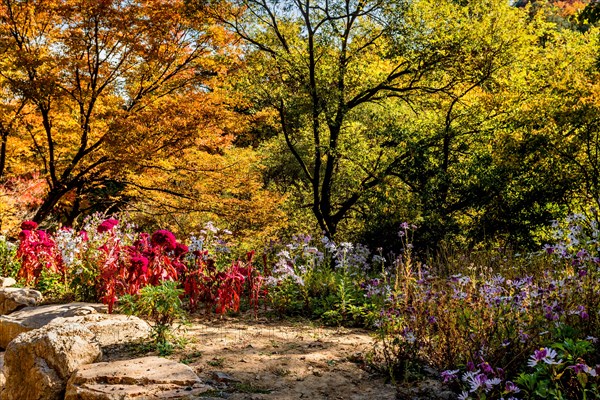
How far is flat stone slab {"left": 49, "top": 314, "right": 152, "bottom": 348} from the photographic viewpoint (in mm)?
4230

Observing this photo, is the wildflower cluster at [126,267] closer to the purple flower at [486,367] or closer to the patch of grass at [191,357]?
the patch of grass at [191,357]

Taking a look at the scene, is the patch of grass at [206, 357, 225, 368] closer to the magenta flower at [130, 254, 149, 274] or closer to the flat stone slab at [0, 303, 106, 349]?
the magenta flower at [130, 254, 149, 274]

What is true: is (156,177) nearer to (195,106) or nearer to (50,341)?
(195,106)

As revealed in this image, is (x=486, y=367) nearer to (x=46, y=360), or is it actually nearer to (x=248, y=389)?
(x=248, y=389)

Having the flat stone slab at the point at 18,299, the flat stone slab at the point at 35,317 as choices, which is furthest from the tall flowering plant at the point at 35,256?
the flat stone slab at the point at 35,317

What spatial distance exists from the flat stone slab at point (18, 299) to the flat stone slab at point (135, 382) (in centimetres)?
282

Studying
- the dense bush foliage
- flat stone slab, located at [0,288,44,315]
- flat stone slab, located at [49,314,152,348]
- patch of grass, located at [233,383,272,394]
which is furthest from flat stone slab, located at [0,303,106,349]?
patch of grass, located at [233,383,272,394]

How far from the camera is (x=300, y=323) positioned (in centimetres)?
519

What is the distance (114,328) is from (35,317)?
1134 mm

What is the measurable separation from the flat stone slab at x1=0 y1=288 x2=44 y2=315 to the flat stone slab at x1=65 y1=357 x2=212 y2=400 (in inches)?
111

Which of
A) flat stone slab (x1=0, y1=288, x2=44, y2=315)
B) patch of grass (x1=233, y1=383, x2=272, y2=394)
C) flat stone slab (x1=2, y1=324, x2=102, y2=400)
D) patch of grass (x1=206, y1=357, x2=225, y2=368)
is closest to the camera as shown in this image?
patch of grass (x1=233, y1=383, x2=272, y2=394)

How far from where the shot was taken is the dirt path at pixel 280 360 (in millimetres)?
3279

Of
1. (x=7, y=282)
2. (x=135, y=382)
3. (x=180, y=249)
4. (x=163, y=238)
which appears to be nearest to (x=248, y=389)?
(x=135, y=382)

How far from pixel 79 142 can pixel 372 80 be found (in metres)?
5.95
